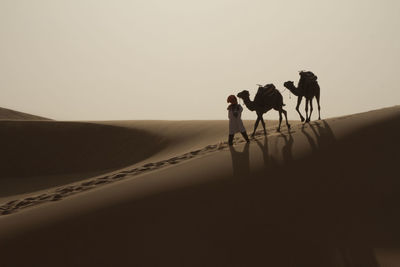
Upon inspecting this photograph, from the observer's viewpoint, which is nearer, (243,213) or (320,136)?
(243,213)

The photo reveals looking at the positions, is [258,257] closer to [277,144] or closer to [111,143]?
[277,144]

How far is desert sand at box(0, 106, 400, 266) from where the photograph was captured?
5.39 meters

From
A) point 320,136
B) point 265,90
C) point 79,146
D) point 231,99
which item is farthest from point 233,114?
point 79,146

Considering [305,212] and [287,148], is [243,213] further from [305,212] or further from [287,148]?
[287,148]

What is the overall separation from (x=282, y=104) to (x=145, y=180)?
545 cm

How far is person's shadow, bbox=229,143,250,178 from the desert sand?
0.02 metres

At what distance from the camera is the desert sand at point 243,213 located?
5387 mm

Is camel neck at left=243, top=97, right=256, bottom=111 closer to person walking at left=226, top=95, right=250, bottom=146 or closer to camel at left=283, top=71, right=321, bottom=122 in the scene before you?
person walking at left=226, top=95, right=250, bottom=146

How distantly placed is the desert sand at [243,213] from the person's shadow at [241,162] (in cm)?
2

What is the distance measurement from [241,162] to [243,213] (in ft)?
7.34

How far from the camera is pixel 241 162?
8.31 meters

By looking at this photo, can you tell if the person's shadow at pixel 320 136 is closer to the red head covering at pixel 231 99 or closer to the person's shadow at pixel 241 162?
the person's shadow at pixel 241 162

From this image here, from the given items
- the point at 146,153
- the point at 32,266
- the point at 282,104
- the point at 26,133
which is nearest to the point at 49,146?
the point at 26,133

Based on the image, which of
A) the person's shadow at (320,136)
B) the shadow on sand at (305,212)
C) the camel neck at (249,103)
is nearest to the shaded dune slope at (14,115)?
the camel neck at (249,103)
